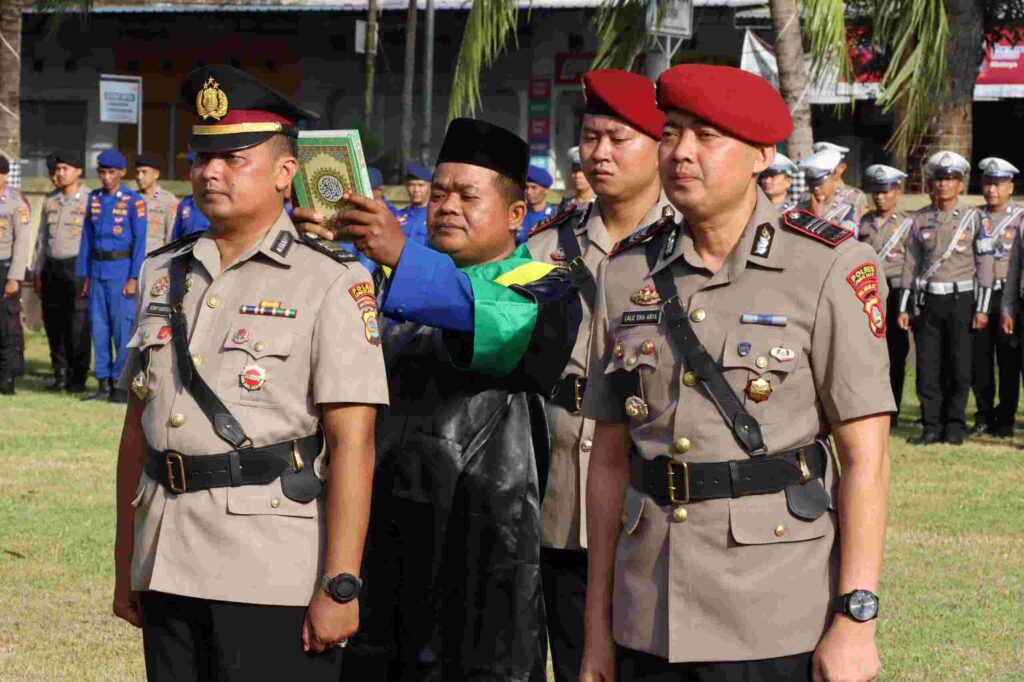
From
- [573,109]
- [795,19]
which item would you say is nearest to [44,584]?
[795,19]

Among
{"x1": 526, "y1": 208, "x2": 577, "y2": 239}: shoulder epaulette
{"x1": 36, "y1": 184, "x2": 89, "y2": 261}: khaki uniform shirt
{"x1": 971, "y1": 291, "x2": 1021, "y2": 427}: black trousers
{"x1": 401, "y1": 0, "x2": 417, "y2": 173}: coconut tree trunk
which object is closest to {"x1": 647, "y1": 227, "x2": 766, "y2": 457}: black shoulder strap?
{"x1": 526, "y1": 208, "x2": 577, "y2": 239}: shoulder epaulette

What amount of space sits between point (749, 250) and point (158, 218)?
1339cm

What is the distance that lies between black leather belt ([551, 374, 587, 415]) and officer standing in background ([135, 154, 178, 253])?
11.3 meters

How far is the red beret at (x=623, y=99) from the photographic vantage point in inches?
195

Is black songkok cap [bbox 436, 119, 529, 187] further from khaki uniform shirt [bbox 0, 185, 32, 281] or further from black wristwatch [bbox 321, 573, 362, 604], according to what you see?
khaki uniform shirt [bbox 0, 185, 32, 281]

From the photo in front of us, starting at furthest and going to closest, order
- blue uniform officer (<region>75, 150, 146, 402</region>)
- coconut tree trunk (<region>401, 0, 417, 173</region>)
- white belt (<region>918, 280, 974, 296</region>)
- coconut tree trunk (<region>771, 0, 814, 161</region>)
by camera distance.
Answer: coconut tree trunk (<region>401, 0, 417, 173</region>) < blue uniform officer (<region>75, 150, 146, 402</region>) < coconut tree trunk (<region>771, 0, 814, 161</region>) < white belt (<region>918, 280, 974, 296</region>)

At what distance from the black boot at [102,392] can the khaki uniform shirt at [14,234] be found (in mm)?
1484

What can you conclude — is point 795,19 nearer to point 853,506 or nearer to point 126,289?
point 126,289

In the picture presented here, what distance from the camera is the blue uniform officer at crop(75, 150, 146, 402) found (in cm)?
1543

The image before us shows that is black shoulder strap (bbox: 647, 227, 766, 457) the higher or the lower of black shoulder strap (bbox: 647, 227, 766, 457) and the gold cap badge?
the lower

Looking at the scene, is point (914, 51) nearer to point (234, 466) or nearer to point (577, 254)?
point (577, 254)

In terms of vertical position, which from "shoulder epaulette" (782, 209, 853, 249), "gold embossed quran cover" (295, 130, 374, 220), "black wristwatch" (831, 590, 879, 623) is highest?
"gold embossed quran cover" (295, 130, 374, 220)

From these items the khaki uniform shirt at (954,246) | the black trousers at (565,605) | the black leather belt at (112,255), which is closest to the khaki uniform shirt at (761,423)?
the black trousers at (565,605)

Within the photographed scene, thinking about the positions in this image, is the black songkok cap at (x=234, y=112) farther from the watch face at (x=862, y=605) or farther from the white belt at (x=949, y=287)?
the white belt at (x=949, y=287)
